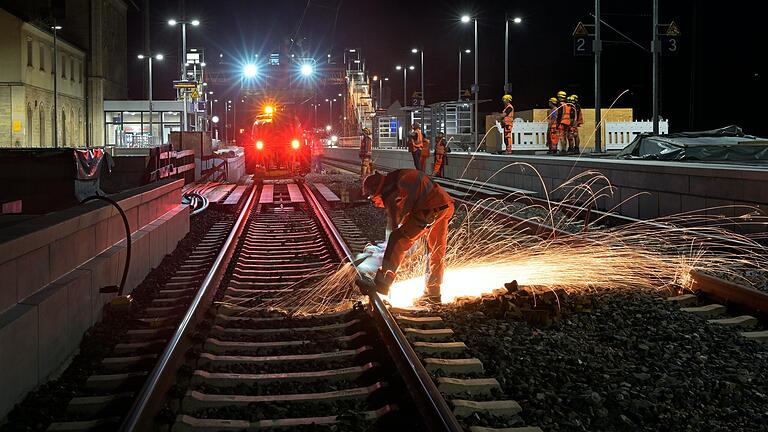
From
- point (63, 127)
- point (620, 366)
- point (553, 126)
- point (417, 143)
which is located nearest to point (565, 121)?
point (553, 126)

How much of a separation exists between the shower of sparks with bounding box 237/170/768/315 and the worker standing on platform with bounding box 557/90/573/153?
492 inches

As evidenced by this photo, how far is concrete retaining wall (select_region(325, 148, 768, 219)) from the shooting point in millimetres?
11484

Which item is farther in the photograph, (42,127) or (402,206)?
(42,127)

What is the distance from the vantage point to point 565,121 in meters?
25.7

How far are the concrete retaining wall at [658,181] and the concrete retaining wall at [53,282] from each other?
7.94m

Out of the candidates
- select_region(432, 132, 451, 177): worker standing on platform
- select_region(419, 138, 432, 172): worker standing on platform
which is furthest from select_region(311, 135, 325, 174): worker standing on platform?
select_region(419, 138, 432, 172): worker standing on platform

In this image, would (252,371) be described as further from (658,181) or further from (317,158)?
(317,158)

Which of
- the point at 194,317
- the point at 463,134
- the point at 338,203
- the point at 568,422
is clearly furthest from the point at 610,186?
the point at 463,134

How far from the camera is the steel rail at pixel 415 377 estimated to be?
4332 millimetres

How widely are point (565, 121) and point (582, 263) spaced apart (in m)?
16.8

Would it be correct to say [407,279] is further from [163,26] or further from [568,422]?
[163,26]

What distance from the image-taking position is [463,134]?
141ft

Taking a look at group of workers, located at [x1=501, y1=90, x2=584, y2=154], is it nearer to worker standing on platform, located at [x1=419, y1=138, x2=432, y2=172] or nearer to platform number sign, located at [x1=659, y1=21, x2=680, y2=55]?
worker standing on platform, located at [x1=419, y1=138, x2=432, y2=172]

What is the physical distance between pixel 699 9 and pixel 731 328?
147ft
